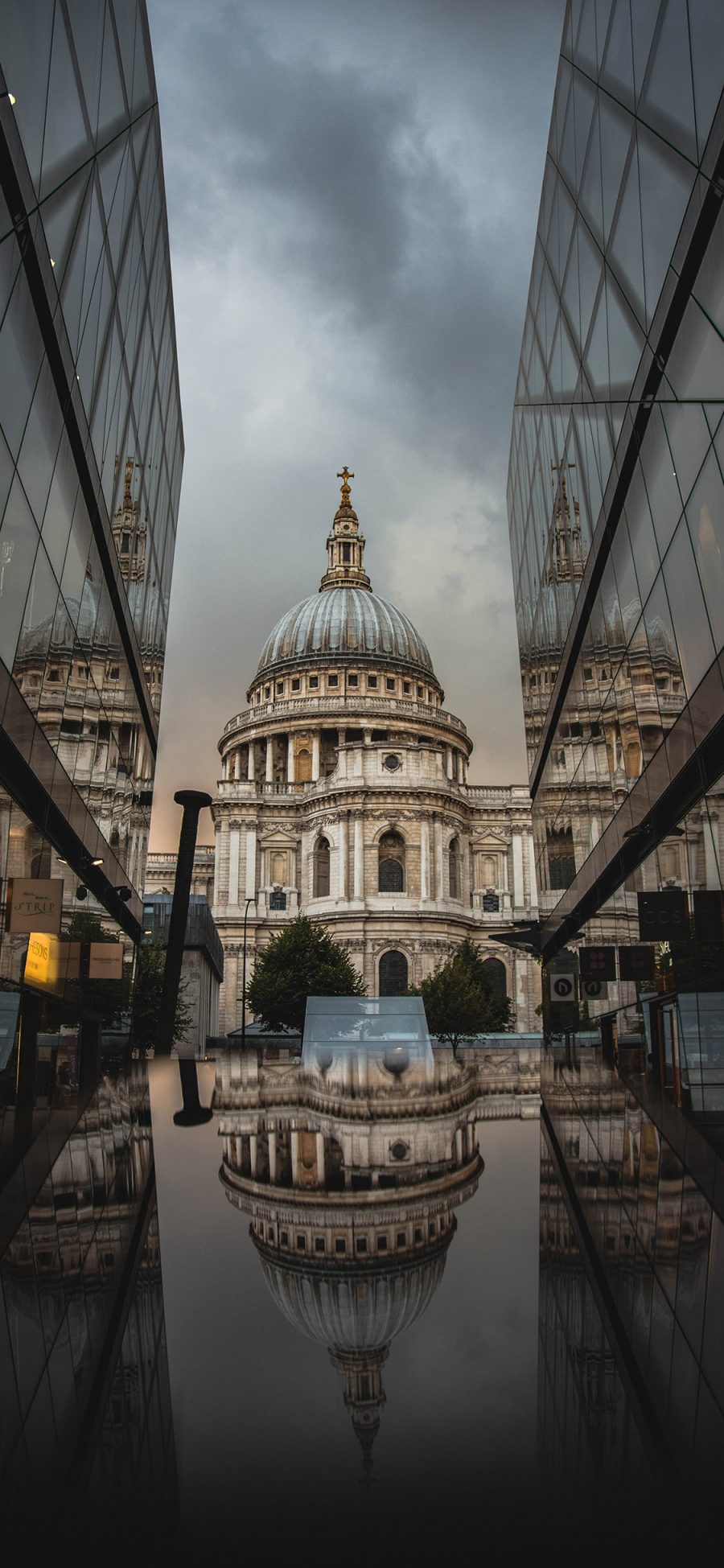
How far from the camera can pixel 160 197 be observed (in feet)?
87.7

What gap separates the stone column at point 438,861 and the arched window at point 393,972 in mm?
4895

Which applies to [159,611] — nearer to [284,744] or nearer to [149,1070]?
[149,1070]

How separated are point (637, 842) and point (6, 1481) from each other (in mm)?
17270

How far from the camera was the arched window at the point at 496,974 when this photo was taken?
248 feet

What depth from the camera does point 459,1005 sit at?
58156 millimetres

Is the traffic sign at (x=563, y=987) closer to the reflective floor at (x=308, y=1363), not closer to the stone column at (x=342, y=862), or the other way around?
the reflective floor at (x=308, y=1363)

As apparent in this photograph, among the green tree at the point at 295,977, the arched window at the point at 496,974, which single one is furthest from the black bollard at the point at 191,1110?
the arched window at the point at 496,974

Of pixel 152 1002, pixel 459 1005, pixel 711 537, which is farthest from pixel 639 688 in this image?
pixel 459 1005

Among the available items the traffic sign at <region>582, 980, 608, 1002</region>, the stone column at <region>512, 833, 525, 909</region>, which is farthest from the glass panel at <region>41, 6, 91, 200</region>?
the stone column at <region>512, 833, 525, 909</region>

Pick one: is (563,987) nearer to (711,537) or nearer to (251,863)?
(711,537)

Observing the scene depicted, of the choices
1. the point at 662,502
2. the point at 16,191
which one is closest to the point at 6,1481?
the point at 16,191

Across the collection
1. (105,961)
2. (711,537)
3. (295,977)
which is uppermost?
(711,537)

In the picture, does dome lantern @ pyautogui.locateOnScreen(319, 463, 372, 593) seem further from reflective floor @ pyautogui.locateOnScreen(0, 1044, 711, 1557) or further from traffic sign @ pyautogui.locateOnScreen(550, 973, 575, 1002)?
reflective floor @ pyautogui.locateOnScreen(0, 1044, 711, 1557)

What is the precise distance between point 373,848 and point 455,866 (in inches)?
262
